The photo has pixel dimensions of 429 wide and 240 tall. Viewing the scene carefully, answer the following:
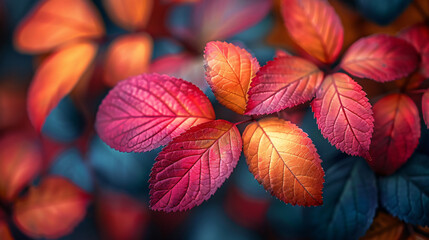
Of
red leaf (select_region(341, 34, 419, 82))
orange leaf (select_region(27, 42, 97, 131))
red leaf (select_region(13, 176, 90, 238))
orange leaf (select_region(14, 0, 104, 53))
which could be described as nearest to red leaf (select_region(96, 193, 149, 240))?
red leaf (select_region(13, 176, 90, 238))

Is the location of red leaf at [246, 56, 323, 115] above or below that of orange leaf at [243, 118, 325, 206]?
above

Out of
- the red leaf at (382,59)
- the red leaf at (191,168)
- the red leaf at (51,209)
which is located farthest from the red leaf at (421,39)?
the red leaf at (51,209)

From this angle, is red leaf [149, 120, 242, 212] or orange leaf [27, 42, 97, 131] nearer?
red leaf [149, 120, 242, 212]

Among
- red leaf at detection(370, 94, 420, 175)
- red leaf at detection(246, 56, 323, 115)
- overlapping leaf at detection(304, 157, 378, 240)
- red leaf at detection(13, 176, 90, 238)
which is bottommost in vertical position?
red leaf at detection(13, 176, 90, 238)

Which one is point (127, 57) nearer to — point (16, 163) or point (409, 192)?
point (16, 163)

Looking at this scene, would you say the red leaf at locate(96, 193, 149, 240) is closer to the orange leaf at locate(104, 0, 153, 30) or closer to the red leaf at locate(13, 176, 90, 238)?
the red leaf at locate(13, 176, 90, 238)

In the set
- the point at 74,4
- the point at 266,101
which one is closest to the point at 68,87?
the point at 74,4
